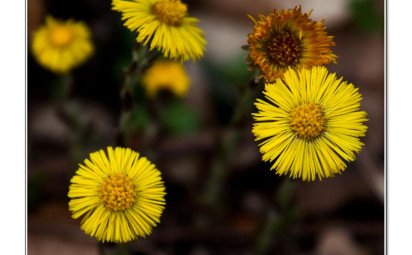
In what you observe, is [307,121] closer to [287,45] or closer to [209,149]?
[287,45]

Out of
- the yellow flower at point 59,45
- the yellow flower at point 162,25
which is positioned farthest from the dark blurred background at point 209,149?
the yellow flower at point 162,25

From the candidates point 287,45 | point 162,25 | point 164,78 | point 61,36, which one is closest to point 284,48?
point 287,45

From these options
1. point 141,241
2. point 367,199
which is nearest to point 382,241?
point 367,199

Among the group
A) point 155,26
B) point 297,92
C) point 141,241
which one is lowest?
point 141,241

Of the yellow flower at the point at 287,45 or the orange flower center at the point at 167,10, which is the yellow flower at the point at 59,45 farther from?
the yellow flower at the point at 287,45
